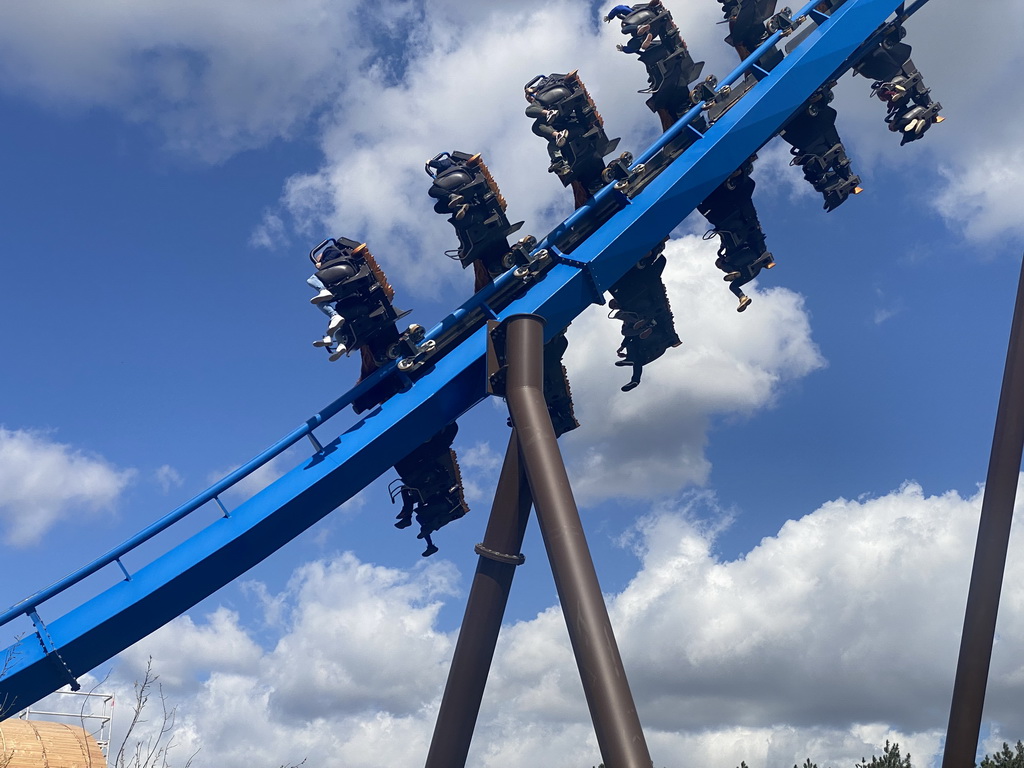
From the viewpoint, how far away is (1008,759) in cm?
1177

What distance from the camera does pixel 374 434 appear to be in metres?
10.3

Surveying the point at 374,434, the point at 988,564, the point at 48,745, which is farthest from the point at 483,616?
the point at 48,745

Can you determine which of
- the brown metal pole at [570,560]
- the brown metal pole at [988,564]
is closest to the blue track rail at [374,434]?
the brown metal pole at [570,560]

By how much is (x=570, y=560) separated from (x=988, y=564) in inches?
150

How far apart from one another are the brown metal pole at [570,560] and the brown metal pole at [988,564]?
3.09 metres

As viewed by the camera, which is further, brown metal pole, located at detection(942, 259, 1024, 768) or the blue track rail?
the blue track rail

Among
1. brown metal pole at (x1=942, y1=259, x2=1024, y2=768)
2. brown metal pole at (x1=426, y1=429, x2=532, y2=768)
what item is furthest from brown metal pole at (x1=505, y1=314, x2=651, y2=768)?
brown metal pole at (x1=942, y1=259, x2=1024, y2=768)

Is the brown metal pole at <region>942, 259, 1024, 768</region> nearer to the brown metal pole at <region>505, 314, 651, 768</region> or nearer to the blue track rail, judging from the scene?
the brown metal pole at <region>505, 314, 651, 768</region>

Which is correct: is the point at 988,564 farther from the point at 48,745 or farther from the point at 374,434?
the point at 48,745

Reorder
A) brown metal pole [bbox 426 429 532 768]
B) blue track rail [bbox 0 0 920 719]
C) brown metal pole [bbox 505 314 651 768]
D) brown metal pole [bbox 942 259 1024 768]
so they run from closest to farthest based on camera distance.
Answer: brown metal pole [bbox 505 314 651 768] < brown metal pole [bbox 942 259 1024 768] < brown metal pole [bbox 426 429 532 768] < blue track rail [bbox 0 0 920 719]

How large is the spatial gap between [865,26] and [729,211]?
2.46 meters

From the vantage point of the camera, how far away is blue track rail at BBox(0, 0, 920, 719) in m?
10.0

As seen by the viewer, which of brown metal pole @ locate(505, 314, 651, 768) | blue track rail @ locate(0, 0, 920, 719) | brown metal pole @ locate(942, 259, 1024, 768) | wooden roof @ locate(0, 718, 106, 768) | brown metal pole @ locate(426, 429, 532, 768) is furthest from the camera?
wooden roof @ locate(0, 718, 106, 768)

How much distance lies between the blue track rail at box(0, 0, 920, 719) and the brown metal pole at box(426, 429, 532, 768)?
3.99 ft
